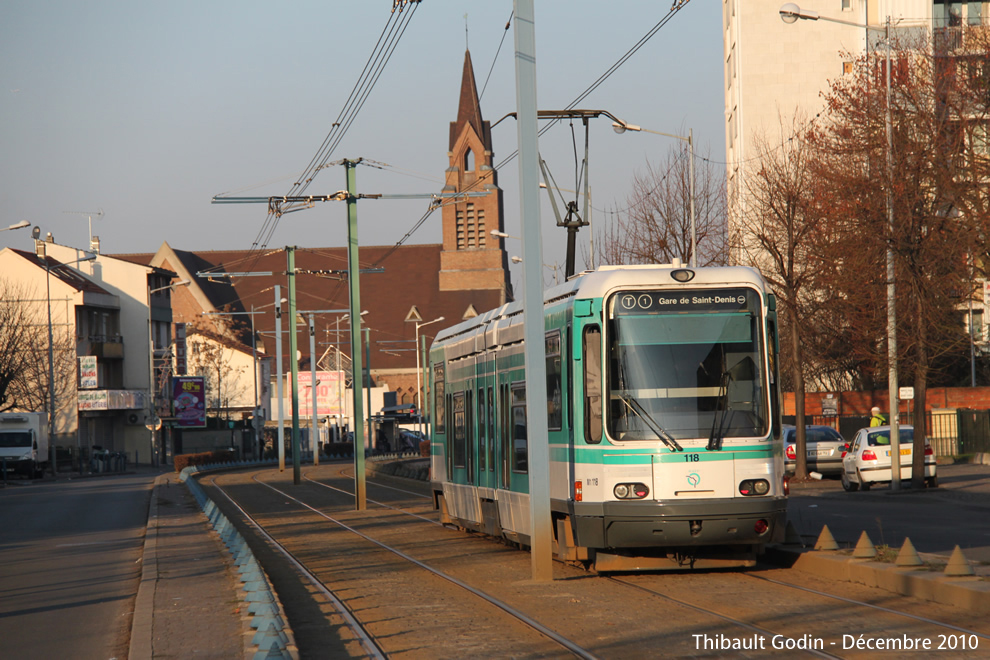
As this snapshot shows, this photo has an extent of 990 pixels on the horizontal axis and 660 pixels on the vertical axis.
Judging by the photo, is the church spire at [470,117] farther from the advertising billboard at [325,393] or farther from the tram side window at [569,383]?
the tram side window at [569,383]

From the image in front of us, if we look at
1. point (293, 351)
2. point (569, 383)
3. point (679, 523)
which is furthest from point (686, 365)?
point (293, 351)

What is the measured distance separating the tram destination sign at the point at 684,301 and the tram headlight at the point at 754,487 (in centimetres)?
174

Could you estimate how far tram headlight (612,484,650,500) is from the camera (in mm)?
12211

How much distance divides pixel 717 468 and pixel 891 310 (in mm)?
15743

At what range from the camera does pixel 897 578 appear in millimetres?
10852

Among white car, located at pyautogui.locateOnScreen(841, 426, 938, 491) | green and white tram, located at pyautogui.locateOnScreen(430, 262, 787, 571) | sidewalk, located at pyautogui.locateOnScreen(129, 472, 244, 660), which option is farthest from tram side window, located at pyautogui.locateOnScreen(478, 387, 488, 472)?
white car, located at pyautogui.locateOnScreen(841, 426, 938, 491)

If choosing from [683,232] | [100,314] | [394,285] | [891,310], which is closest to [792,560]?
[891,310]

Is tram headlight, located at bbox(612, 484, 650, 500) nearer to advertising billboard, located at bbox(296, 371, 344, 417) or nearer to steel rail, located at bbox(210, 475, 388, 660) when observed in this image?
steel rail, located at bbox(210, 475, 388, 660)

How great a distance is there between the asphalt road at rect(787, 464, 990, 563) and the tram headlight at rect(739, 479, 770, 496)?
1820mm

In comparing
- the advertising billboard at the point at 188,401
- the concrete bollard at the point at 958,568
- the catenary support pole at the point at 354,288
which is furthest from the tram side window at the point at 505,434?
the advertising billboard at the point at 188,401

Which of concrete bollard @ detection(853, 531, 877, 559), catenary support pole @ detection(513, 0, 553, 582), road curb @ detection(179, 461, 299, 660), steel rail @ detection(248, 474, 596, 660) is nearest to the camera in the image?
road curb @ detection(179, 461, 299, 660)

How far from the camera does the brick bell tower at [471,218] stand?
112125mm

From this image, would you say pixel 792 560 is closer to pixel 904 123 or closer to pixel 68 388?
pixel 904 123

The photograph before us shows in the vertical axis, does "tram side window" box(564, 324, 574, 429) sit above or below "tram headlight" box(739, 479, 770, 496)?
above
